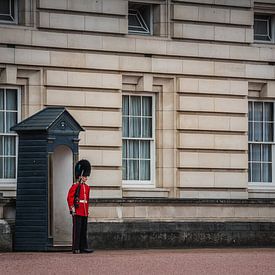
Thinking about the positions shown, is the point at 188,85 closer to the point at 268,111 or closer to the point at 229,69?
the point at 229,69

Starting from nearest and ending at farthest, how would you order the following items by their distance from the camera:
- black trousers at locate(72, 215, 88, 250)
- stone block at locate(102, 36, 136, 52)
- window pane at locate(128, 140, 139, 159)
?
black trousers at locate(72, 215, 88, 250)
stone block at locate(102, 36, 136, 52)
window pane at locate(128, 140, 139, 159)

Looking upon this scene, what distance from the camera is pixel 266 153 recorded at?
3297cm

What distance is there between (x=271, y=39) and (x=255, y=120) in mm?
1918

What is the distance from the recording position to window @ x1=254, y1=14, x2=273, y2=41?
32781 mm

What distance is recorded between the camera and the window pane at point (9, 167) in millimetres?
29237

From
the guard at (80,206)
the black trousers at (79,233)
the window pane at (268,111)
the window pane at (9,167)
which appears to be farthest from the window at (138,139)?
the black trousers at (79,233)

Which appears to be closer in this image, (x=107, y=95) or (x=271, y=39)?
(x=107, y=95)

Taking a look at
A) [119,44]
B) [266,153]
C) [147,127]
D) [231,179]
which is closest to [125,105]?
[147,127]

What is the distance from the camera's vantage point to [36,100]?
29.3 metres

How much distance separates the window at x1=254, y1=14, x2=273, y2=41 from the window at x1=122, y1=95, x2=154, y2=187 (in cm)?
326

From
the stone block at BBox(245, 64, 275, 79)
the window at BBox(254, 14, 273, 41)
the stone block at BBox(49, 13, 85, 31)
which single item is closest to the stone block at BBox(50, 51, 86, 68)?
the stone block at BBox(49, 13, 85, 31)

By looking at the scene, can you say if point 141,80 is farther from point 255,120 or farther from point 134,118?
point 255,120

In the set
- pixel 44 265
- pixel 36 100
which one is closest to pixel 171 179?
pixel 36 100

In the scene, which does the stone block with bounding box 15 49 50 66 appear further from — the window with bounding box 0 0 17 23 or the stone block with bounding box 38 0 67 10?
the stone block with bounding box 38 0 67 10
